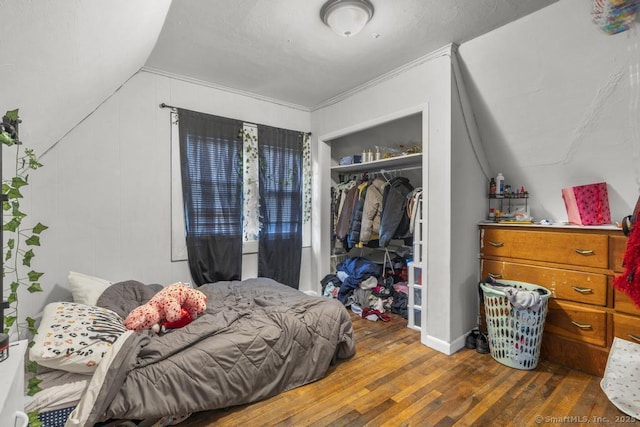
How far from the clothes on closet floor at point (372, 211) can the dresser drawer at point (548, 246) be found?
2.20 ft

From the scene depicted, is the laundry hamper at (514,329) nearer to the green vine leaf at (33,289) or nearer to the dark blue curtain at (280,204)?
the dark blue curtain at (280,204)

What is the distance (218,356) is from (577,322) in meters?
2.39

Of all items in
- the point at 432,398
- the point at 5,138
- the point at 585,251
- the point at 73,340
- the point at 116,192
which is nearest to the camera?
the point at 5,138

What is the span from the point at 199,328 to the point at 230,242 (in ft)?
4.21

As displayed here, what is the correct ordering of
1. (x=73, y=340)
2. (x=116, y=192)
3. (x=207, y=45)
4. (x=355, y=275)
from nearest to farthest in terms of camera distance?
1. (x=73, y=340)
2. (x=207, y=45)
3. (x=116, y=192)
4. (x=355, y=275)

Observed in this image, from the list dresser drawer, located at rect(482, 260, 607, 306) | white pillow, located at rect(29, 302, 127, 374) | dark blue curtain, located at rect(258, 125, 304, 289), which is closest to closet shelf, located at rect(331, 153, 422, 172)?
dark blue curtain, located at rect(258, 125, 304, 289)

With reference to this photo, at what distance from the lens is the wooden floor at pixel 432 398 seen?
1.56 metres

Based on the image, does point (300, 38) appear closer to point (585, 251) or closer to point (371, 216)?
point (371, 216)

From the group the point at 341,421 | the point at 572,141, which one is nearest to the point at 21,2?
the point at 341,421

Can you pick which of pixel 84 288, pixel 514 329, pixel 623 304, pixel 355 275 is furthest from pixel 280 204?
pixel 623 304

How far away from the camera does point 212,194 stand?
2.90 metres

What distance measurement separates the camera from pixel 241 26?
2.02 metres

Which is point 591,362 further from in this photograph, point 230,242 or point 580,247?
point 230,242

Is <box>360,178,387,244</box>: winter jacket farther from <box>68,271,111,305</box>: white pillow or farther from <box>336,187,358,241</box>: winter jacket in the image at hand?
<box>68,271,111,305</box>: white pillow
